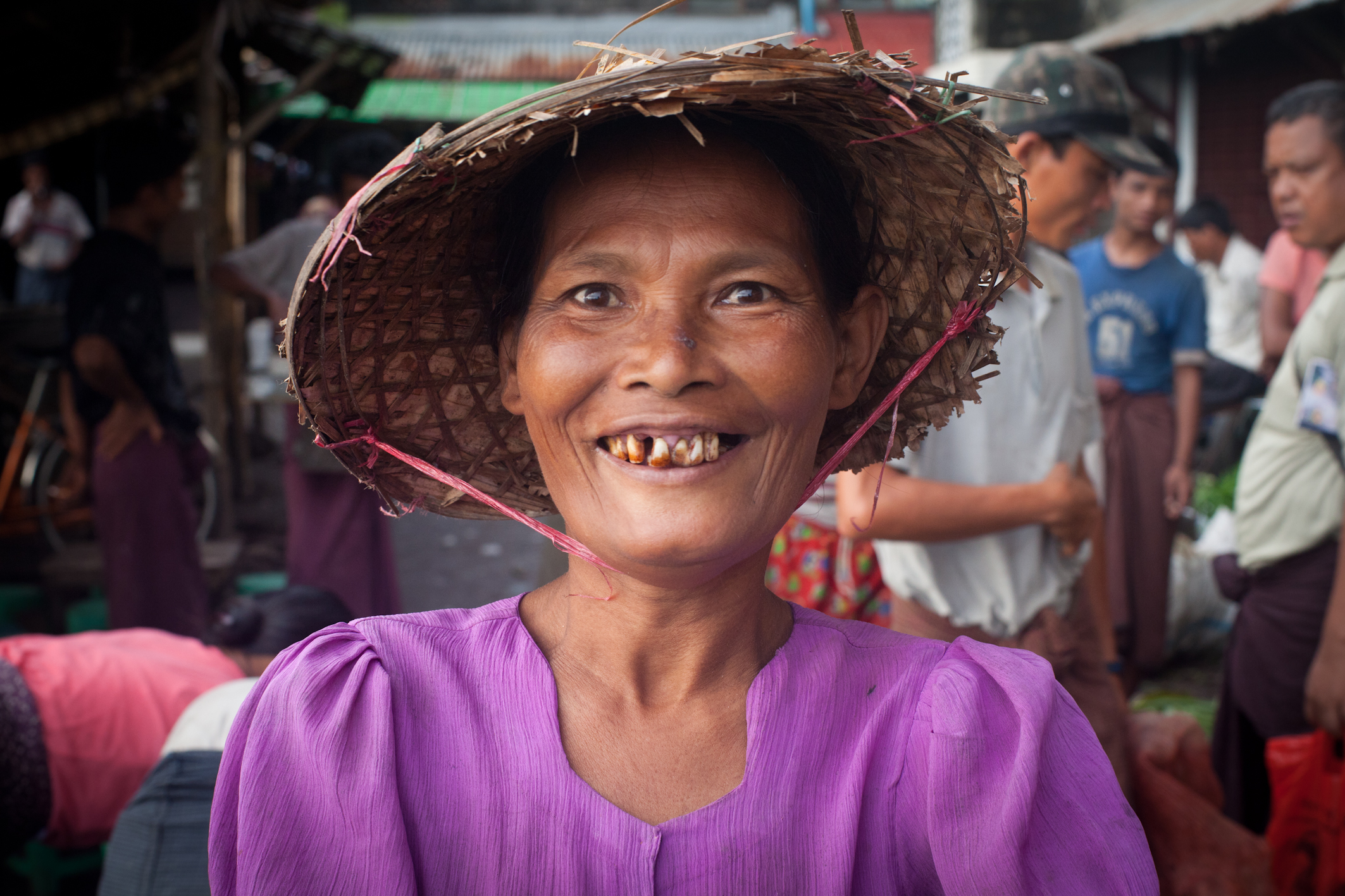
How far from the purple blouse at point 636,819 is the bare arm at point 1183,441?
389 cm

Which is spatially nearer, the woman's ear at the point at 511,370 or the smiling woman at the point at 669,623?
the smiling woman at the point at 669,623

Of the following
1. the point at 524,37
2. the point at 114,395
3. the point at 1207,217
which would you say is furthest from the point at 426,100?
the point at 114,395

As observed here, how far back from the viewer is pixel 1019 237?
1244 mm

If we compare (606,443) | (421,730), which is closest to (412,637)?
(421,730)

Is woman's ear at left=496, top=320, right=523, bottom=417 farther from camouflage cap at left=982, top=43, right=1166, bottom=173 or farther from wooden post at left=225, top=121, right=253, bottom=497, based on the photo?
wooden post at left=225, top=121, right=253, bottom=497

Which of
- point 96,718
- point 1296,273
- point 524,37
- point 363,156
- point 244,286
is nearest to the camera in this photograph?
point 96,718

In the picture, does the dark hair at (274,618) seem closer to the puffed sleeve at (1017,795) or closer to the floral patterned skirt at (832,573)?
the floral patterned skirt at (832,573)

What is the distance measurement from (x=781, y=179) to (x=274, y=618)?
8.37 feet

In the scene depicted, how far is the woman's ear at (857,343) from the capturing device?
139 centimetres

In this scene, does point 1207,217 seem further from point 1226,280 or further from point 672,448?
point 672,448

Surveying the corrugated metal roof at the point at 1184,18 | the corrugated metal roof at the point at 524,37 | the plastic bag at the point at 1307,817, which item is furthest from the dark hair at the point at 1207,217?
the corrugated metal roof at the point at 524,37

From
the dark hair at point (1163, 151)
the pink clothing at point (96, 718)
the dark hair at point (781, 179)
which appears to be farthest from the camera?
the dark hair at point (1163, 151)

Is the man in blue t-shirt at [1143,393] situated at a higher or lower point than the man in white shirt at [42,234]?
lower

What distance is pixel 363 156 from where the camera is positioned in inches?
181
